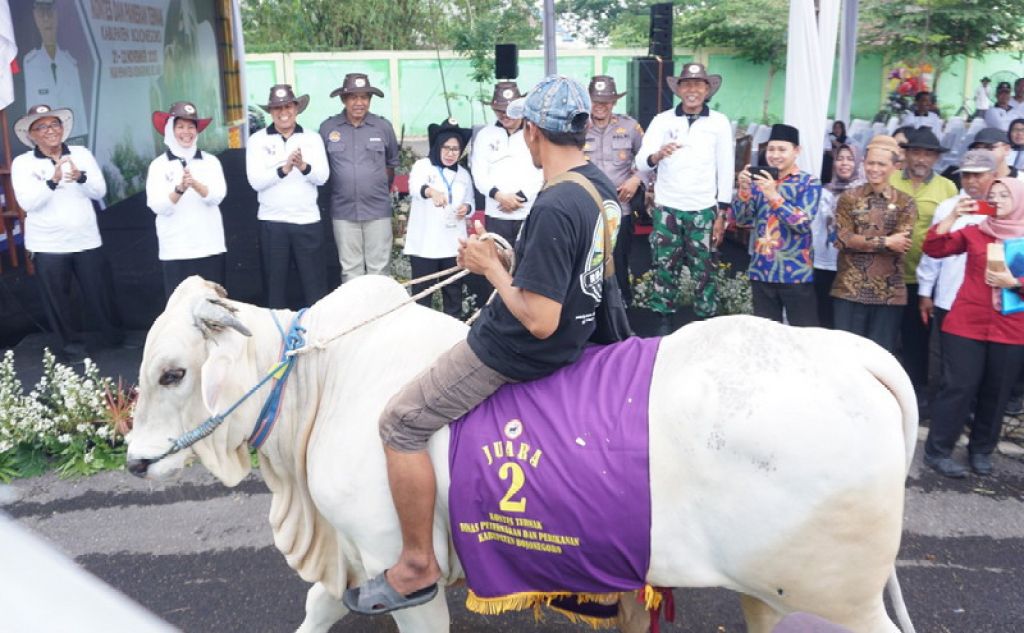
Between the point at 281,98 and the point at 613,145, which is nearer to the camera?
the point at 281,98

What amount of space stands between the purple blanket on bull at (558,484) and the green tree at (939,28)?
21.6 m

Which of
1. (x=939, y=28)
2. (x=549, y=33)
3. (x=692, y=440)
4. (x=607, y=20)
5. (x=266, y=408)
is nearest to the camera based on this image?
(x=692, y=440)

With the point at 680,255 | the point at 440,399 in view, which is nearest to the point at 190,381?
the point at 440,399

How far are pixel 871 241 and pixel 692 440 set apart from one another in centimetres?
→ 361

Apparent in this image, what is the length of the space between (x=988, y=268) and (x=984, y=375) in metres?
0.69

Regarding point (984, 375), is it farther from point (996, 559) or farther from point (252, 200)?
point (252, 200)

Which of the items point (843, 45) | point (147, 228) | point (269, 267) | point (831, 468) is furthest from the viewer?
point (843, 45)

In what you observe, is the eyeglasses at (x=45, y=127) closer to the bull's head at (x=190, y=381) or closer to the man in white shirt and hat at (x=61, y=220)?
the man in white shirt and hat at (x=61, y=220)

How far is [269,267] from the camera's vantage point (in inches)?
294

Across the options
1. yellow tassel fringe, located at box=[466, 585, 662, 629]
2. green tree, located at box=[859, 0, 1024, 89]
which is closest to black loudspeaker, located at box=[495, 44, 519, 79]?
yellow tassel fringe, located at box=[466, 585, 662, 629]

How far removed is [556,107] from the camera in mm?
2908

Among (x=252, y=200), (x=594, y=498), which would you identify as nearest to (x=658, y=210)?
(x=252, y=200)

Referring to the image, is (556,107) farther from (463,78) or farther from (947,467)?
(463,78)

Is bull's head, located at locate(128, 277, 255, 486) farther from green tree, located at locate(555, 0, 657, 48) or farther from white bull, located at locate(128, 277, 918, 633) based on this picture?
green tree, located at locate(555, 0, 657, 48)
